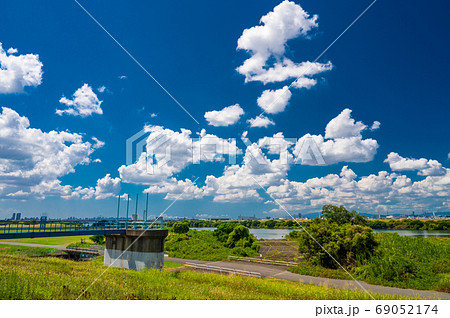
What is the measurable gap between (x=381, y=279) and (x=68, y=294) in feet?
100

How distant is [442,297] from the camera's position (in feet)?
76.0

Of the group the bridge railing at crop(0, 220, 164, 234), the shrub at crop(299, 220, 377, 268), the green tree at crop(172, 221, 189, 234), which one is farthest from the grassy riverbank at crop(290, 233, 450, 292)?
the green tree at crop(172, 221, 189, 234)

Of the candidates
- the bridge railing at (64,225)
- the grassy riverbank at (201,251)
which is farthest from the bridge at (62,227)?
the grassy riverbank at (201,251)

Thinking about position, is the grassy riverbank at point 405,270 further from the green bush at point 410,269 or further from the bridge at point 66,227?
the bridge at point 66,227

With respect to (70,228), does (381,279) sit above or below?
below

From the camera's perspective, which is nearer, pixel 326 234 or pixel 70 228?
pixel 70 228

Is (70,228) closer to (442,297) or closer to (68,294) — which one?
(68,294)

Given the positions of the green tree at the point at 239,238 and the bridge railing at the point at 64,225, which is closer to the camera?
the bridge railing at the point at 64,225

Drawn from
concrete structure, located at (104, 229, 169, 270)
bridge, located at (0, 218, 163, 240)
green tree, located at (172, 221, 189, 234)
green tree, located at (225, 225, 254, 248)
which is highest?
bridge, located at (0, 218, 163, 240)

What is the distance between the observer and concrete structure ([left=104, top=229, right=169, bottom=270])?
30.0m

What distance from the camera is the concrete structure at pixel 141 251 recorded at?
30.0 metres

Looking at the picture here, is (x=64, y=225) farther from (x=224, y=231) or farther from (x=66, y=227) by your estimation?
(x=224, y=231)

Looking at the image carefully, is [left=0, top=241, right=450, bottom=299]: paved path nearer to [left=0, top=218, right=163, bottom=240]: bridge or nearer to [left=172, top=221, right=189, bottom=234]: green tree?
[left=0, top=218, right=163, bottom=240]: bridge
